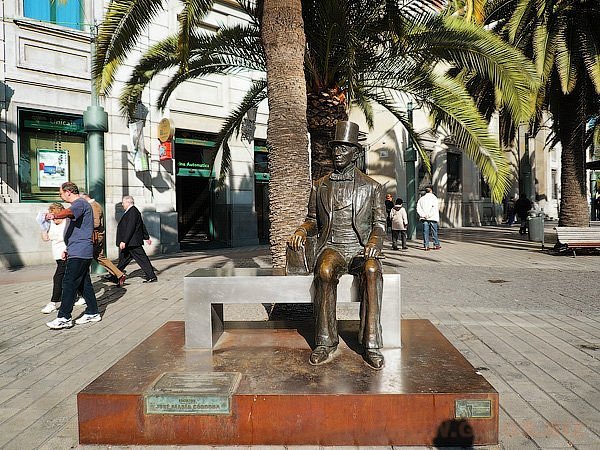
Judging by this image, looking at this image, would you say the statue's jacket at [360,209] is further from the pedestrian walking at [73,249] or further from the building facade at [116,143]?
the building facade at [116,143]

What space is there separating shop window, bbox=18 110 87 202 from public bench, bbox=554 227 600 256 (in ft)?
44.3

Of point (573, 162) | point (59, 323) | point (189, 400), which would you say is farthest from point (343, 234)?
point (573, 162)

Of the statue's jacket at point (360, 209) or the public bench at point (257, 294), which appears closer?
the public bench at point (257, 294)

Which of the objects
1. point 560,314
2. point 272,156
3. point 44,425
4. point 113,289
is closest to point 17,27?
point 113,289

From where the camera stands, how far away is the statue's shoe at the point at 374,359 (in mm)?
3748

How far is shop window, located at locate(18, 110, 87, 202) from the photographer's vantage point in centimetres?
1404

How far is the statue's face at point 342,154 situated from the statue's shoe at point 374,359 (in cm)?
156

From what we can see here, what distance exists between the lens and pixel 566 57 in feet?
44.3

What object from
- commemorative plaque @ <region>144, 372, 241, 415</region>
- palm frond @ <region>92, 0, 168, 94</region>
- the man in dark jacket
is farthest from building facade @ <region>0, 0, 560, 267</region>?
commemorative plaque @ <region>144, 372, 241, 415</region>

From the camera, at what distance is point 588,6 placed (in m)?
13.7

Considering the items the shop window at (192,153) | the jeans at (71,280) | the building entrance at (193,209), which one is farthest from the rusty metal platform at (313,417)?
the building entrance at (193,209)

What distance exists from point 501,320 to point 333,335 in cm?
380

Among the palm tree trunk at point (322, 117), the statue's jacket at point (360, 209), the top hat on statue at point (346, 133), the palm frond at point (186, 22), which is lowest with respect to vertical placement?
the statue's jacket at point (360, 209)

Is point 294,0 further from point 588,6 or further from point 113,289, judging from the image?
point 588,6
